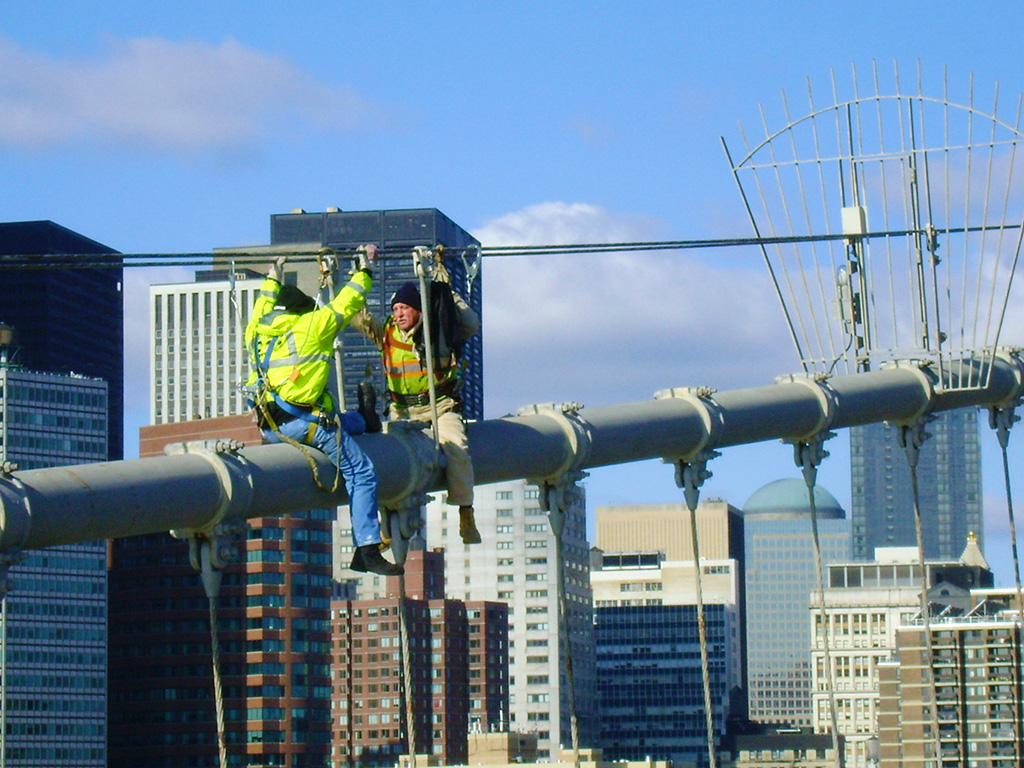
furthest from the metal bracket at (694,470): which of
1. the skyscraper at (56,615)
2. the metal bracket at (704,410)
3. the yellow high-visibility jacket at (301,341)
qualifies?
the skyscraper at (56,615)

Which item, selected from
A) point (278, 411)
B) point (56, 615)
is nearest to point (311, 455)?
point (278, 411)

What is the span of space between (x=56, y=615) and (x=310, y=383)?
179942 mm

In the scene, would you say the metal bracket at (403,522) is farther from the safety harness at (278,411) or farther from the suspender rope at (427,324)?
the safety harness at (278,411)

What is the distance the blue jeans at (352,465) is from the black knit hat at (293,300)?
0.96m

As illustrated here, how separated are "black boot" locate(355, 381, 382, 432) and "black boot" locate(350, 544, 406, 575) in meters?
1.04

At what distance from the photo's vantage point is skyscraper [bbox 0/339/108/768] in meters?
184


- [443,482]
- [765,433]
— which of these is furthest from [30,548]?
[765,433]

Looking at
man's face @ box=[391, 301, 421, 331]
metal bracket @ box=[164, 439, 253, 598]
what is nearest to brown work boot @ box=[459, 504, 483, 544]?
man's face @ box=[391, 301, 421, 331]

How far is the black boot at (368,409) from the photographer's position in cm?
1850

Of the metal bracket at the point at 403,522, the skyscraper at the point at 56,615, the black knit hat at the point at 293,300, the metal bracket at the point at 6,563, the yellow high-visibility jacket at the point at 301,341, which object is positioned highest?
the skyscraper at the point at 56,615

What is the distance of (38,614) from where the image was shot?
190500 millimetres

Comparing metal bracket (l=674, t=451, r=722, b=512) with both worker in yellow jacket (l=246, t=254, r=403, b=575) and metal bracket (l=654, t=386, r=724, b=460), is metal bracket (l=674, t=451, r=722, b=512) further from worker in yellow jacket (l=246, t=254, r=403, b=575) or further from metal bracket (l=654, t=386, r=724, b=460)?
worker in yellow jacket (l=246, t=254, r=403, b=575)

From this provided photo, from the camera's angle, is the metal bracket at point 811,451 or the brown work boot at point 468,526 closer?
the brown work boot at point 468,526

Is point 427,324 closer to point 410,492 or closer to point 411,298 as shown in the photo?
point 411,298
